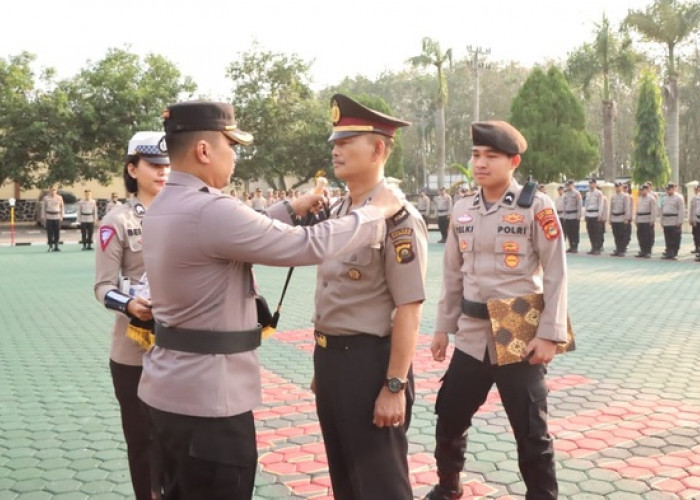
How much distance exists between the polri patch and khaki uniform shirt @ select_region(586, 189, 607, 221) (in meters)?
17.6

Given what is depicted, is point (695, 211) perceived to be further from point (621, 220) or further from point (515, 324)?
point (515, 324)

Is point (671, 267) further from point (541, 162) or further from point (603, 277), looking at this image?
point (541, 162)

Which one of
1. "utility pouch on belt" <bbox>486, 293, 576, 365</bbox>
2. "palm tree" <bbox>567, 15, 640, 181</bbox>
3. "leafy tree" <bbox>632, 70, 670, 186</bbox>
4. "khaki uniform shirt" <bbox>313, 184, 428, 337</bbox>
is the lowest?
"utility pouch on belt" <bbox>486, 293, 576, 365</bbox>

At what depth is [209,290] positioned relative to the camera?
2.27 m

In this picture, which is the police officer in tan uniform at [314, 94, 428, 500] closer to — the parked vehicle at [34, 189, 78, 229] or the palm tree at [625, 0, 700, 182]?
the parked vehicle at [34, 189, 78, 229]

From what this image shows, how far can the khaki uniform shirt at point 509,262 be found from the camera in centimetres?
317

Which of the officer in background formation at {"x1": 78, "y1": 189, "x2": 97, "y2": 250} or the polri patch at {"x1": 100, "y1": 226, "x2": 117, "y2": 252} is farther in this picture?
the officer in background formation at {"x1": 78, "y1": 189, "x2": 97, "y2": 250}

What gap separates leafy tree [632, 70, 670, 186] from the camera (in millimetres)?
34969

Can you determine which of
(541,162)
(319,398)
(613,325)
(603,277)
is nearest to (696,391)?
(613,325)

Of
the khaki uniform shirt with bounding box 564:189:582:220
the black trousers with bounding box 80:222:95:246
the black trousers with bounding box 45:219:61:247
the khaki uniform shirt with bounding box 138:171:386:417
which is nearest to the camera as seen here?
the khaki uniform shirt with bounding box 138:171:386:417

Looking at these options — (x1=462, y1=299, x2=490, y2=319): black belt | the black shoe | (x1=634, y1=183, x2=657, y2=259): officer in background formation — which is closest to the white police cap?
(x1=462, y1=299, x2=490, y2=319): black belt

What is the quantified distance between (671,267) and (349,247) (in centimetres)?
1478

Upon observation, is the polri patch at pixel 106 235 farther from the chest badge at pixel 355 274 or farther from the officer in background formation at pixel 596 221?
the officer in background formation at pixel 596 221

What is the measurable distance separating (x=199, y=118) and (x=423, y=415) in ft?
10.9
